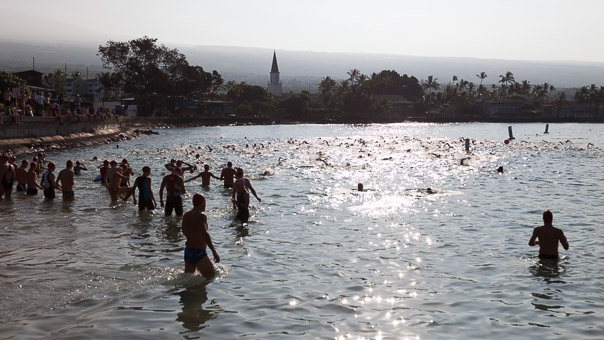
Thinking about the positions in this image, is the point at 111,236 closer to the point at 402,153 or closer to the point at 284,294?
the point at 284,294

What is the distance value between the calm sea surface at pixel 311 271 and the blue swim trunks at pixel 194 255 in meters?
0.55

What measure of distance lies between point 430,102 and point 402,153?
129749mm

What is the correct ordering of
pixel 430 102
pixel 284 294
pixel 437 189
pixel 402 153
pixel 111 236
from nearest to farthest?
pixel 284 294 → pixel 111 236 → pixel 437 189 → pixel 402 153 → pixel 430 102

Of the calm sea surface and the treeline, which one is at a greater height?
the treeline

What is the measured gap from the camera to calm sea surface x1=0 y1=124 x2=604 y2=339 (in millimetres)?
9602

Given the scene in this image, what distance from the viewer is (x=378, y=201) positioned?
24297 millimetres

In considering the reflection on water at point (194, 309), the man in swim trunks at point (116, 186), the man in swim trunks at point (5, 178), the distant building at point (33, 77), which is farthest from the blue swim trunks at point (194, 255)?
the distant building at point (33, 77)

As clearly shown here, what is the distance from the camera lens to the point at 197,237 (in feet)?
34.8

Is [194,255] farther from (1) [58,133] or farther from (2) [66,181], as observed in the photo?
(1) [58,133]

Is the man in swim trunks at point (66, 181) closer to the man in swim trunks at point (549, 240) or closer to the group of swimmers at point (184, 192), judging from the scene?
the group of swimmers at point (184, 192)

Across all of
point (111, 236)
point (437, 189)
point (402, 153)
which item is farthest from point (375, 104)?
point (111, 236)

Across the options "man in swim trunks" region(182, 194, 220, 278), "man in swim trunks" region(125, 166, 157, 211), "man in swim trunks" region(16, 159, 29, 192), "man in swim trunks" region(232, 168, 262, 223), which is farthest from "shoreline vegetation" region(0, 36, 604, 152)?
"man in swim trunks" region(182, 194, 220, 278)

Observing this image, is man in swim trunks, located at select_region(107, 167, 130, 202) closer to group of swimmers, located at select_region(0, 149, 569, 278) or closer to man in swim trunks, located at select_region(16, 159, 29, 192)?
group of swimmers, located at select_region(0, 149, 569, 278)

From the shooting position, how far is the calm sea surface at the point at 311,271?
31.5 feet
